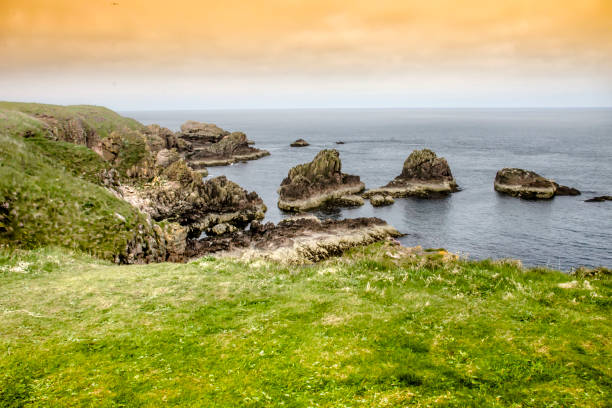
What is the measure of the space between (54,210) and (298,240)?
2990 cm

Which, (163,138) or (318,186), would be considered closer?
(318,186)

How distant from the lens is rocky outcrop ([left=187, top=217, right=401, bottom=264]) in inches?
1800

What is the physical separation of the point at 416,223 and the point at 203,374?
199 feet

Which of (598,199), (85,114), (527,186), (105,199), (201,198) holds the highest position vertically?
(85,114)

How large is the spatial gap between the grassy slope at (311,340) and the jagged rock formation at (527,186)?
74.3 m

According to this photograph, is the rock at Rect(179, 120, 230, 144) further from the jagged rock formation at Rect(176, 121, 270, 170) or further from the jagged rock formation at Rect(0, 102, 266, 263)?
the jagged rock formation at Rect(0, 102, 266, 263)

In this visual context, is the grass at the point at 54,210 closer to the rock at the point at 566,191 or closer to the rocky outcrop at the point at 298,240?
the rocky outcrop at the point at 298,240

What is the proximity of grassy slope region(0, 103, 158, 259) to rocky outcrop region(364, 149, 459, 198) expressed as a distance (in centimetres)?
6185

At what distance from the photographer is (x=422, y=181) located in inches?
3401

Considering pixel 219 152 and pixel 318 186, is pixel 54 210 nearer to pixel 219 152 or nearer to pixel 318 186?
pixel 318 186

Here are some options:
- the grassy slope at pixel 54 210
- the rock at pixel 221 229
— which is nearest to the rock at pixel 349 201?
the rock at pixel 221 229

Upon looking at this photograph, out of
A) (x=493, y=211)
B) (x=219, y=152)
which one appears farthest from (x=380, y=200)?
(x=219, y=152)

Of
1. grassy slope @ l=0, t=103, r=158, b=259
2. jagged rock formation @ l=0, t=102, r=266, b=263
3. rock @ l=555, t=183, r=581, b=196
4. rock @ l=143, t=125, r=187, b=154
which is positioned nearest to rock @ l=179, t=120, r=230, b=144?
rock @ l=143, t=125, r=187, b=154

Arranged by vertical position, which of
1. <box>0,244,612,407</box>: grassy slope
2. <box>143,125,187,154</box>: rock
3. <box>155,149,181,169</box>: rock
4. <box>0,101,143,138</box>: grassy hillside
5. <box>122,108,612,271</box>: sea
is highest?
<box>0,101,143,138</box>: grassy hillside
